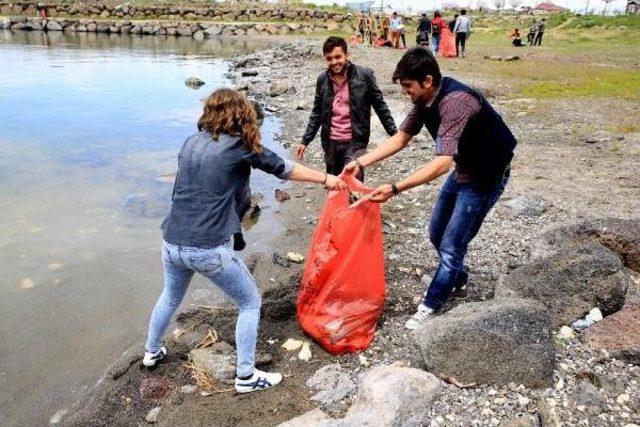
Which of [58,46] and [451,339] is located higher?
[451,339]

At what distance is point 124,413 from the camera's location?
3.35 meters

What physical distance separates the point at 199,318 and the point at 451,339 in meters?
2.22

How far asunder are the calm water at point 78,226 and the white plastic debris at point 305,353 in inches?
54.4

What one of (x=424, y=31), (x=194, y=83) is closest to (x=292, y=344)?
(x=194, y=83)

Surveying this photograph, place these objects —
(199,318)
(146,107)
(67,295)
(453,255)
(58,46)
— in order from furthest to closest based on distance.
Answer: (58,46)
(146,107)
(67,295)
(199,318)
(453,255)

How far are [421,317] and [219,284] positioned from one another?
1.56 meters

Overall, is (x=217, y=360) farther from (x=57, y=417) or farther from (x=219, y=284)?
(x=57, y=417)

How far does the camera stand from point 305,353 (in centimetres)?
374

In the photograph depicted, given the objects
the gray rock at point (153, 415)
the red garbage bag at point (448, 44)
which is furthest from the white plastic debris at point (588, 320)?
the red garbage bag at point (448, 44)

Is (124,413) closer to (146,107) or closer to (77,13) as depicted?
(146,107)

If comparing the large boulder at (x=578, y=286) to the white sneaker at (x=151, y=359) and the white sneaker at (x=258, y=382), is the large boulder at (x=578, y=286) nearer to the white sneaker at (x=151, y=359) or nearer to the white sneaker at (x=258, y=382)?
the white sneaker at (x=258, y=382)

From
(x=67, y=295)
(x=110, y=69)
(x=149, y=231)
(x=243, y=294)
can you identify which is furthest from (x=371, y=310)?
(x=110, y=69)

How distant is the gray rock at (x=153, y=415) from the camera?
10.7ft

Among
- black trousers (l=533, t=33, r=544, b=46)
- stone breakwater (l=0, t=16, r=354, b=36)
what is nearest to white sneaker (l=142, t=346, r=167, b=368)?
black trousers (l=533, t=33, r=544, b=46)
